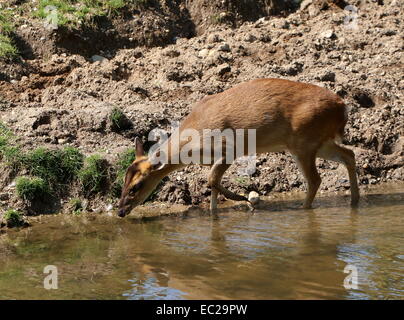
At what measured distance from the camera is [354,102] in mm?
11625

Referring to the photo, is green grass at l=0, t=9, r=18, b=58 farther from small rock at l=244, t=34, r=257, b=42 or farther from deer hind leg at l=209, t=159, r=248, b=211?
deer hind leg at l=209, t=159, r=248, b=211

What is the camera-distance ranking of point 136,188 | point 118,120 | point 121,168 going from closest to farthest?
point 136,188 → point 121,168 → point 118,120

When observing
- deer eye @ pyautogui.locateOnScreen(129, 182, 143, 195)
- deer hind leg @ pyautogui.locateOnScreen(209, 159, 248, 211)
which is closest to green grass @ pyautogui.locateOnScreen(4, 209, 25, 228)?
deer eye @ pyautogui.locateOnScreen(129, 182, 143, 195)

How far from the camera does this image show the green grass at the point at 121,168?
9945mm

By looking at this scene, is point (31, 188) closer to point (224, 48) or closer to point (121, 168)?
point (121, 168)

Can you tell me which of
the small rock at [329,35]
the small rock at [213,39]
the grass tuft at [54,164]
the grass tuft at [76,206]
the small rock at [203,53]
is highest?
the small rock at [329,35]

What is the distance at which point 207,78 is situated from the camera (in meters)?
12.2

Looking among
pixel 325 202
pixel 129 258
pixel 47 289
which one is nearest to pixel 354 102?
pixel 325 202

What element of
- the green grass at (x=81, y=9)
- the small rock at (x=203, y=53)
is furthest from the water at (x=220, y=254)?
the green grass at (x=81, y=9)

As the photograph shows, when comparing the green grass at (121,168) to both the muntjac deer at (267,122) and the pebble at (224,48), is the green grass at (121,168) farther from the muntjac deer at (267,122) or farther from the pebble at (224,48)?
the pebble at (224,48)

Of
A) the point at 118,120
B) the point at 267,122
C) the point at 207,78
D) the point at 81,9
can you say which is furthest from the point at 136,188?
the point at 81,9

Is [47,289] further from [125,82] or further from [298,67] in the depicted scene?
[298,67]

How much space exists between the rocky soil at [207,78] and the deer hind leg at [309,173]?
0.87m

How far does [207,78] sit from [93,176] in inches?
127
